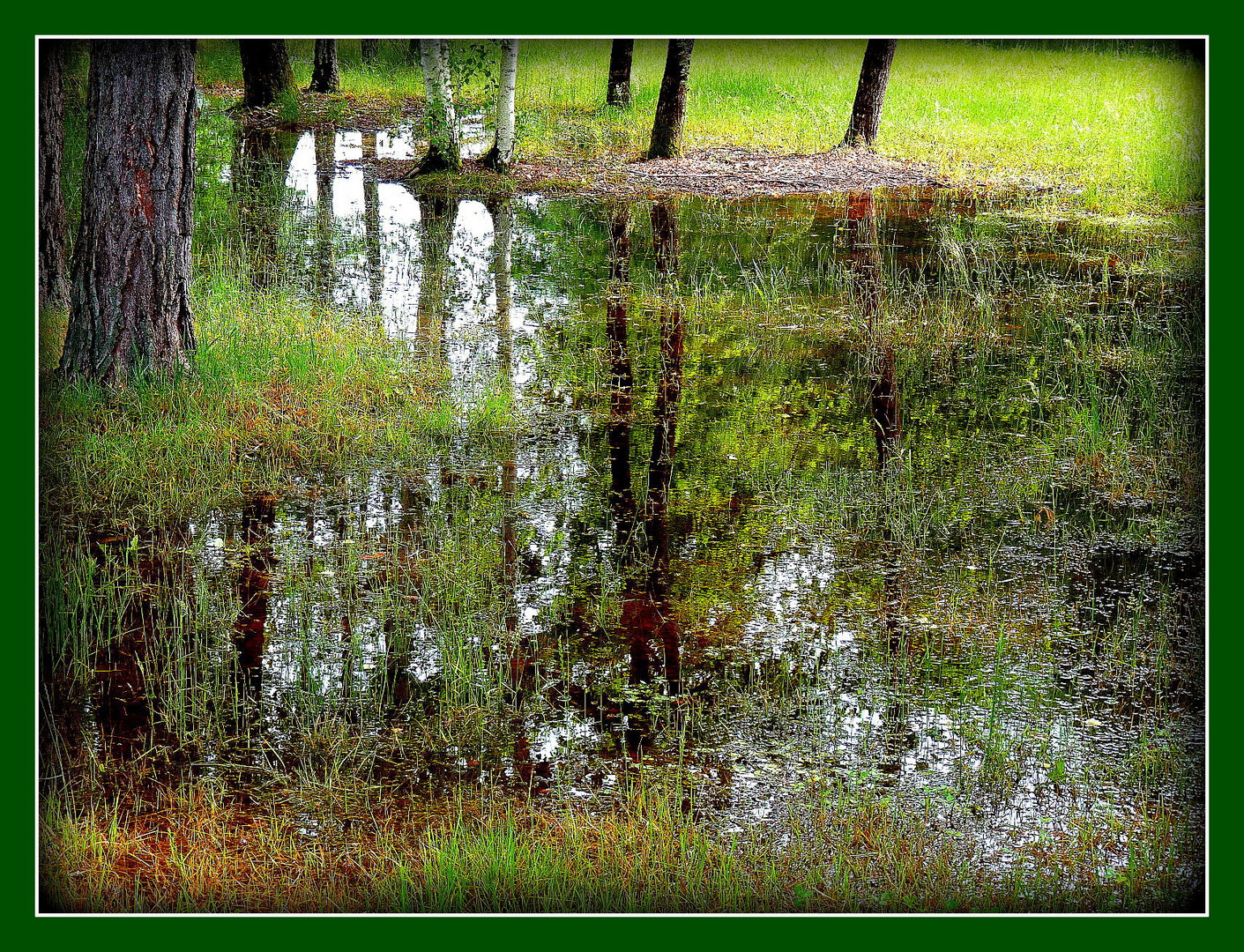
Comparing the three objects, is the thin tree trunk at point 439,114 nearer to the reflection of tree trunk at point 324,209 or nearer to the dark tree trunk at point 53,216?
the reflection of tree trunk at point 324,209

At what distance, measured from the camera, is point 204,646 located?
4.92 m

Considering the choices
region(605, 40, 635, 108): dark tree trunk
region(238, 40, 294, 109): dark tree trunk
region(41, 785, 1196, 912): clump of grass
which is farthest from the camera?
region(238, 40, 294, 109): dark tree trunk

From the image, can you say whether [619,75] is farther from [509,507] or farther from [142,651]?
[142,651]

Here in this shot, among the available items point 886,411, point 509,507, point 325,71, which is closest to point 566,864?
point 509,507

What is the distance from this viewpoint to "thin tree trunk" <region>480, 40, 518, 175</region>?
13281 mm

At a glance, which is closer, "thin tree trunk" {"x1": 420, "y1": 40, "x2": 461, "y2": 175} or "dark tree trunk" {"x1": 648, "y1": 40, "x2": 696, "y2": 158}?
"thin tree trunk" {"x1": 420, "y1": 40, "x2": 461, "y2": 175}

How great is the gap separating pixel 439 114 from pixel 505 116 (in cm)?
92

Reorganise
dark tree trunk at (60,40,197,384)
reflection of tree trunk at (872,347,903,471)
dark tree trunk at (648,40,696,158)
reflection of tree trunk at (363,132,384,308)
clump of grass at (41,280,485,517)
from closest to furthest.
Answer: clump of grass at (41,280,485,517) → dark tree trunk at (60,40,197,384) → reflection of tree trunk at (872,347,903,471) → reflection of tree trunk at (363,132,384,308) → dark tree trunk at (648,40,696,158)

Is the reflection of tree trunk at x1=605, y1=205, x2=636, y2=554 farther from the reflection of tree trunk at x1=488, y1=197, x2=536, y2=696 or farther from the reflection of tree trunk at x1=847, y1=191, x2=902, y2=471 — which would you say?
the reflection of tree trunk at x1=847, y1=191, x2=902, y2=471

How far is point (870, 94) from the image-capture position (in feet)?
51.3

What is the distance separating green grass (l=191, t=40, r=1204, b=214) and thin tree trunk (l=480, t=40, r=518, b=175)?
15.9 inches

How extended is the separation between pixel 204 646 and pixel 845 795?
2.63 meters

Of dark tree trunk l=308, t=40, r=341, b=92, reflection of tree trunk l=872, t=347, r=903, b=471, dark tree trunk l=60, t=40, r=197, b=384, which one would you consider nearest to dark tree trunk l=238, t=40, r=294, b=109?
dark tree trunk l=308, t=40, r=341, b=92

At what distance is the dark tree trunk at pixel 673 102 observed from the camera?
48.4 ft
